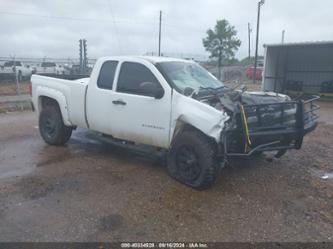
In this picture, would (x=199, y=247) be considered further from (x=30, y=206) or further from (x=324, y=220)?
(x=30, y=206)

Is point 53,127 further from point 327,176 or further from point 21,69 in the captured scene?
point 21,69

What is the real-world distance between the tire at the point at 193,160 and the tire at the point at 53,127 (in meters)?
2.91

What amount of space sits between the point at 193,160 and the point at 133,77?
1.77 metres

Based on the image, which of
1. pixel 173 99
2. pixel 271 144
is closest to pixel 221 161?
pixel 271 144

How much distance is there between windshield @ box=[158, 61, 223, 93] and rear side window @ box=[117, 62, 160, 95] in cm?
26

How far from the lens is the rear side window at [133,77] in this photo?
210 inches

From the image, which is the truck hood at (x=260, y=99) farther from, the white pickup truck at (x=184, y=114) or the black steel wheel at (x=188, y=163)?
the black steel wheel at (x=188, y=163)

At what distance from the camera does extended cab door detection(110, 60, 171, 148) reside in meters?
4.98

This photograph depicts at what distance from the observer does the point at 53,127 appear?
7.00 metres

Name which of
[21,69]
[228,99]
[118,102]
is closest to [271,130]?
[228,99]

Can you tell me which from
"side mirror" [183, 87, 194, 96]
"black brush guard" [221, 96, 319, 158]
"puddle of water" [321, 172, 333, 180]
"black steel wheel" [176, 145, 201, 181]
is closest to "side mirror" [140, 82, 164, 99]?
"side mirror" [183, 87, 194, 96]

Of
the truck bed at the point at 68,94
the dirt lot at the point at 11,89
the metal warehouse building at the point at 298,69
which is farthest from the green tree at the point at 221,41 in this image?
the truck bed at the point at 68,94

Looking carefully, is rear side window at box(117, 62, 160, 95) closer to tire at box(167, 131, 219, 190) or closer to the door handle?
the door handle

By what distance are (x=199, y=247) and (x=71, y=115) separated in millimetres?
4028
